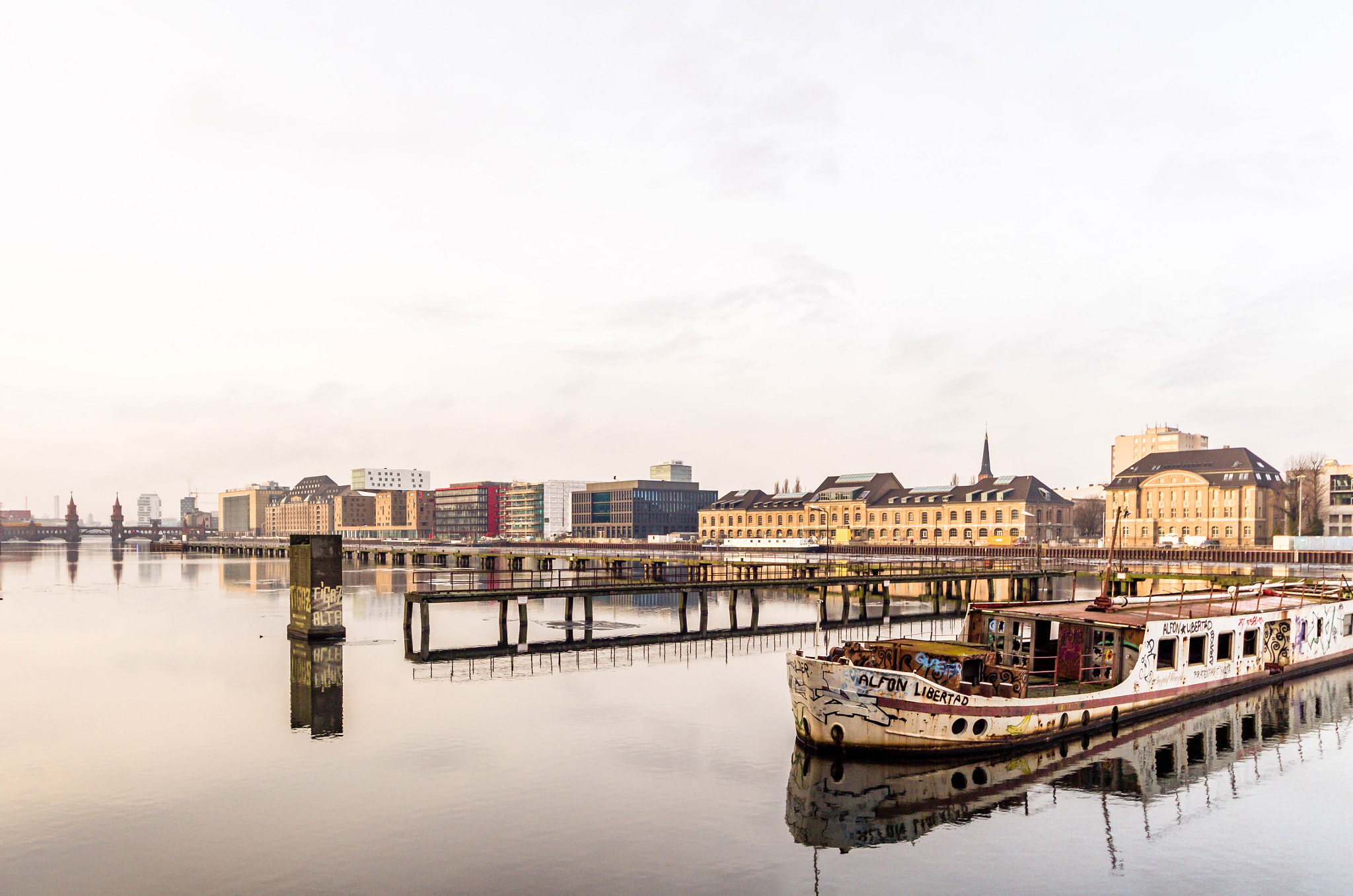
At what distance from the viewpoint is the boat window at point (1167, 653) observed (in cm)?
3675

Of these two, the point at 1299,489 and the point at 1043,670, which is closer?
the point at 1043,670

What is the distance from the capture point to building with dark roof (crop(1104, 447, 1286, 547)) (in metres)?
154

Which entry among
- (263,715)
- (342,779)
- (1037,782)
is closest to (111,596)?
(263,715)

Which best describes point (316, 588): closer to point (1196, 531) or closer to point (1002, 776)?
point (1002, 776)

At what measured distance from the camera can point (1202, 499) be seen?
160 m

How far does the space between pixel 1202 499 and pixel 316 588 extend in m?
153

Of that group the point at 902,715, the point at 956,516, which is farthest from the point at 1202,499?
the point at 902,715

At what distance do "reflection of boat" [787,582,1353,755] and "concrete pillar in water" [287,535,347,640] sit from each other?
3344cm

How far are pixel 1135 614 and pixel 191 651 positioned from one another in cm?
5073

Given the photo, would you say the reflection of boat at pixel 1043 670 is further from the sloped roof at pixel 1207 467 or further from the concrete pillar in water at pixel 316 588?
the sloped roof at pixel 1207 467

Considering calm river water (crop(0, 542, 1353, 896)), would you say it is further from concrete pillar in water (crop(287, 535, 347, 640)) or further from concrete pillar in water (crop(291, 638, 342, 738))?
concrete pillar in water (crop(287, 535, 347, 640))

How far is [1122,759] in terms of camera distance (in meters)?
31.0

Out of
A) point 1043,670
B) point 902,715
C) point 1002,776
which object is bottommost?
point 1002,776

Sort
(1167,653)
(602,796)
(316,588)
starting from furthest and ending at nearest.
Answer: (316,588), (1167,653), (602,796)
